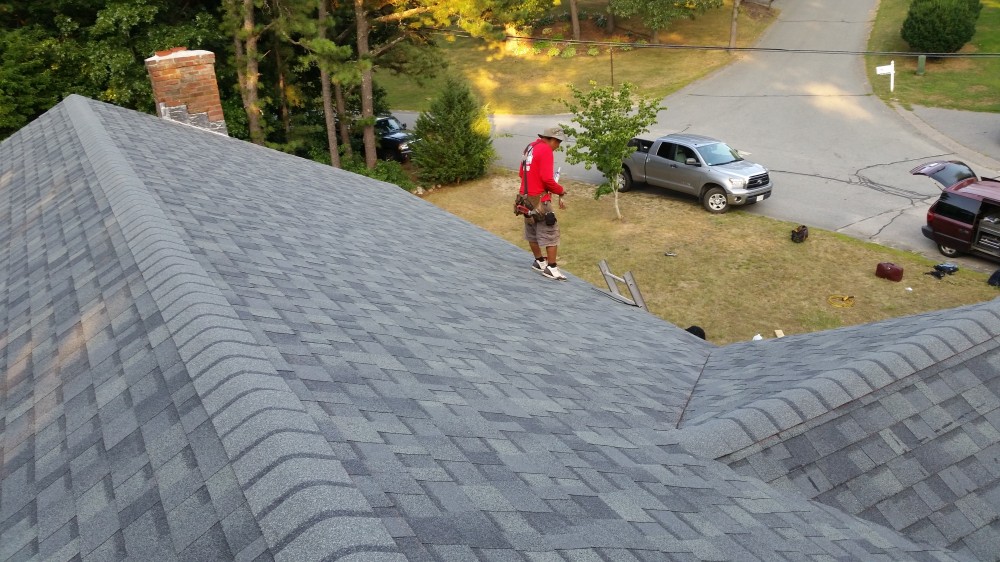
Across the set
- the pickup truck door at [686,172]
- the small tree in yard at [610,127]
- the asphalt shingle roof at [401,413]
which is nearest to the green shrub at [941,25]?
the pickup truck door at [686,172]

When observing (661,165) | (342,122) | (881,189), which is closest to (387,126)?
(342,122)

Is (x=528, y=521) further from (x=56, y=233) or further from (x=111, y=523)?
(x=56, y=233)

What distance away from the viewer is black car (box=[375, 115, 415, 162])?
1048 inches

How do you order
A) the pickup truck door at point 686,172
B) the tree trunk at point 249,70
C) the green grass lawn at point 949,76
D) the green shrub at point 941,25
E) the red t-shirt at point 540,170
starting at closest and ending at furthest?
the red t-shirt at point 540,170, the tree trunk at point 249,70, the pickup truck door at point 686,172, the green grass lawn at point 949,76, the green shrub at point 941,25

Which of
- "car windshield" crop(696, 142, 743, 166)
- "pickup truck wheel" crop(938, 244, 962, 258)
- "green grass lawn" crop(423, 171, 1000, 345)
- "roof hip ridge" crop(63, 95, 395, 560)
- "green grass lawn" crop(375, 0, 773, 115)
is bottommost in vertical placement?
"green grass lawn" crop(423, 171, 1000, 345)

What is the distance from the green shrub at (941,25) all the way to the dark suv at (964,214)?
18.2 m

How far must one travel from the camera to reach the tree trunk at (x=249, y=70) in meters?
18.5

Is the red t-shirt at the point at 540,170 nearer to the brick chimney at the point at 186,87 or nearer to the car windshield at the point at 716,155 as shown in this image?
the brick chimney at the point at 186,87

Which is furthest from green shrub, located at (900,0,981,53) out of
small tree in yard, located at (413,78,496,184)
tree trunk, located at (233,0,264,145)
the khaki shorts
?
the khaki shorts

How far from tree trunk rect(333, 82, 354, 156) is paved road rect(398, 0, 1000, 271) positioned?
18.4 feet

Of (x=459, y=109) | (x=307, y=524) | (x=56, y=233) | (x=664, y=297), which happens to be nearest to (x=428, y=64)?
(x=459, y=109)

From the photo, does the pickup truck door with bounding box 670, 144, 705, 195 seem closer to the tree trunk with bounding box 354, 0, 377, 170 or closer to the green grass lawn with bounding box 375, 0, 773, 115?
the tree trunk with bounding box 354, 0, 377, 170

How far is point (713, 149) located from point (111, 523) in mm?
19050

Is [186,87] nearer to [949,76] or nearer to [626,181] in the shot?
[626,181]
